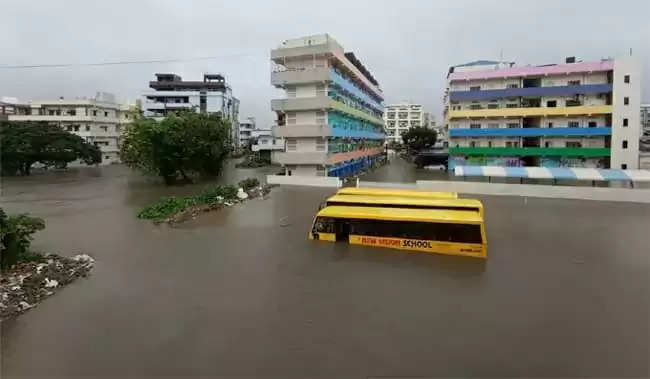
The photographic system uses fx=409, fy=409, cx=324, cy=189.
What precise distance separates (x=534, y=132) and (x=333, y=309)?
101 ft

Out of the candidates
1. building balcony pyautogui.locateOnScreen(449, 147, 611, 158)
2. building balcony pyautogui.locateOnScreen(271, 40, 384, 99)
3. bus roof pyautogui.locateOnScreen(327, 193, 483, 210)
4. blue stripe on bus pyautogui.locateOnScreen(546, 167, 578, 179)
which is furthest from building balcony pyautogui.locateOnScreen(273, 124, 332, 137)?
bus roof pyautogui.locateOnScreen(327, 193, 483, 210)

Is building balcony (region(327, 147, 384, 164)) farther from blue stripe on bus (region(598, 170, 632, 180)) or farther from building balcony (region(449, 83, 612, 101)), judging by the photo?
blue stripe on bus (region(598, 170, 632, 180))

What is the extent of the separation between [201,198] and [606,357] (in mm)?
17804

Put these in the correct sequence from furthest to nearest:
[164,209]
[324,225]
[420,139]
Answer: [420,139] < [164,209] < [324,225]

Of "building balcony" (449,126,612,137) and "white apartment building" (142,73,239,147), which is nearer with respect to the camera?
"building balcony" (449,126,612,137)

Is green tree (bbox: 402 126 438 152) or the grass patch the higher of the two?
green tree (bbox: 402 126 438 152)

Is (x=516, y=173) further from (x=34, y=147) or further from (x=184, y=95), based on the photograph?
(x=184, y=95)

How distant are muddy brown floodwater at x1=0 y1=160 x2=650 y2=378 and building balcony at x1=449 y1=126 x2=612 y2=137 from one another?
19966 mm

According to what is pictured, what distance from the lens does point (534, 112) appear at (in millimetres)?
32750

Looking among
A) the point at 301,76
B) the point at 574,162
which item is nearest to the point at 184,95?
the point at 301,76

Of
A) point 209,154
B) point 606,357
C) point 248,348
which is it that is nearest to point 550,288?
point 606,357

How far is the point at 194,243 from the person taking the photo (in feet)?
44.0

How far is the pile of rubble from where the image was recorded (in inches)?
326

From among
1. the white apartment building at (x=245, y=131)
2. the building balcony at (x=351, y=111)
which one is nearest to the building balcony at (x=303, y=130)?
the building balcony at (x=351, y=111)
